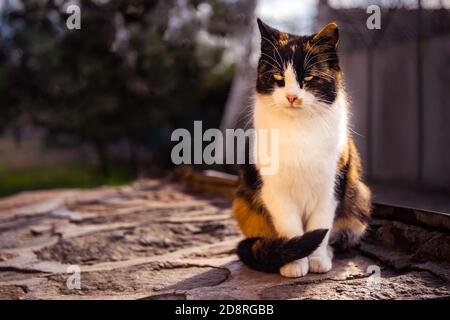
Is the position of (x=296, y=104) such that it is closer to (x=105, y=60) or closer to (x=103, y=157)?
(x=105, y=60)

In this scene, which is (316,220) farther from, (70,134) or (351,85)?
(70,134)

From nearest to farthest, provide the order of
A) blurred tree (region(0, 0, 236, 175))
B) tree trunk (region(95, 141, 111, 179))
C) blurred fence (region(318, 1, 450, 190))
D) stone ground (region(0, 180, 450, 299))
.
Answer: stone ground (region(0, 180, 450, 299)) < blurred fence (region(318, 1, 450, 190)) < blurred tree (region(0, 0, 236, 175)) < tree trunk (region(95, 141, 111, 179))

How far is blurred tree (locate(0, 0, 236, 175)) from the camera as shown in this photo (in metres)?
7.48

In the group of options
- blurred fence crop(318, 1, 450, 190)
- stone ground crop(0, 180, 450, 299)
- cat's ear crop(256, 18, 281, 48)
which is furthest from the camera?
blurred fence crop(318, 1, 450, 190)

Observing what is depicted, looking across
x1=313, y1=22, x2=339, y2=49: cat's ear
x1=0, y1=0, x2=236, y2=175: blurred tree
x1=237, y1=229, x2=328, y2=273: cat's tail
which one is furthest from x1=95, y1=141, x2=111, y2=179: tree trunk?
x1=313, y1=22, x2=339, y2=49: cat's ear

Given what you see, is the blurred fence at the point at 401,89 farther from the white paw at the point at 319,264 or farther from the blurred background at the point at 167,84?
the white paw at the point at 319,264

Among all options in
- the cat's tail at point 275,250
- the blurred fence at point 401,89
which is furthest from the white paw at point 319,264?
the blurred fence at point 401,89

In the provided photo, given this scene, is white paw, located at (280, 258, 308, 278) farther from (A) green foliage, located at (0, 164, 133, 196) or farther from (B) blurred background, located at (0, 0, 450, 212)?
(A) green foliage, located at (0, 164, 133, 196)

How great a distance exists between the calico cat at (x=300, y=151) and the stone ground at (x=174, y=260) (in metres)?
0.16

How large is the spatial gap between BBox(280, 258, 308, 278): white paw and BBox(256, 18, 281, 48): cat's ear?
1.13m

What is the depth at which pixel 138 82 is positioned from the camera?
321 inches

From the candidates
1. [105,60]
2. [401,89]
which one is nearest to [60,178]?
[105,60]

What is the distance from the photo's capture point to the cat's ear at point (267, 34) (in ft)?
8.04
